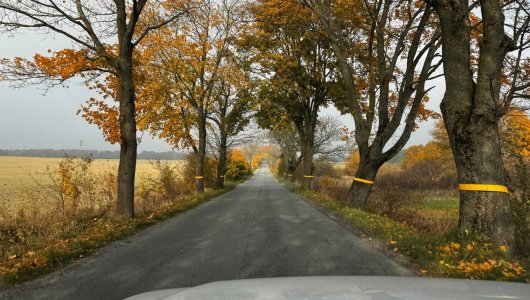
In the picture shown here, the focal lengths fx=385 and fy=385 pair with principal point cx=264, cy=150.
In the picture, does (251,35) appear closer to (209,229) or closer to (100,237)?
(209,229)

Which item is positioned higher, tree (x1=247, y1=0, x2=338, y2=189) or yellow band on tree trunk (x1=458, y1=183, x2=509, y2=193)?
tree (x1=247, y1=0, x2=338, y2=189)

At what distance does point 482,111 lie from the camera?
6613 millimetres

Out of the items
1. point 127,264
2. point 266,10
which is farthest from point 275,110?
point 127,264

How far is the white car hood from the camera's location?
2486 millimetres

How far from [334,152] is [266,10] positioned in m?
35.6

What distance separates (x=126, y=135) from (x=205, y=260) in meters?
6.04

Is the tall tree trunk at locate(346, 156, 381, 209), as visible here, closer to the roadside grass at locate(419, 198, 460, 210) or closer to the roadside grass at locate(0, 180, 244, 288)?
the roadside grass at locate(0, 180, 244, 288)

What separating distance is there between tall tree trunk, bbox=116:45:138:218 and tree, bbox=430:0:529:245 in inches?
327

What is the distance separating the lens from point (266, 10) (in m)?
18.7

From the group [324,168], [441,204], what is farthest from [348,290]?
[324,168]

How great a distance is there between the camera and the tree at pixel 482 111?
6.51 metres

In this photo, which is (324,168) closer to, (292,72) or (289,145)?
(289,145)

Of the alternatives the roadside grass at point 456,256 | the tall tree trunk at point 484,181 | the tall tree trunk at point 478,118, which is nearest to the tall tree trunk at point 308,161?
the roadside grass at point 456,256

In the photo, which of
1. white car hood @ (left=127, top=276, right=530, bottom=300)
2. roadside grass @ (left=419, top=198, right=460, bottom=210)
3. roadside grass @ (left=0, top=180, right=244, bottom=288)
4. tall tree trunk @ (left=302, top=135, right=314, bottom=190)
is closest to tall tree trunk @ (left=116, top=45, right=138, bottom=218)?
roadside grass @ (left=0, top=180, right=244, bottom=288)
